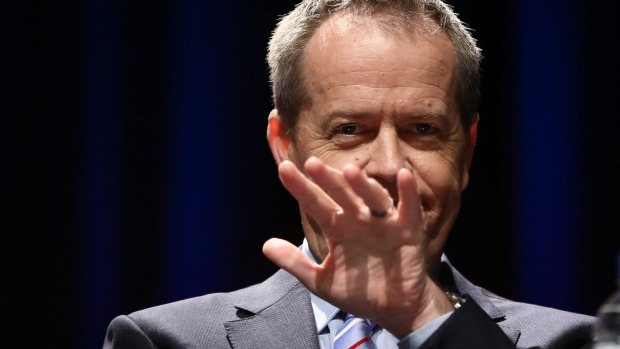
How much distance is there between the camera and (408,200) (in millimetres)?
1401

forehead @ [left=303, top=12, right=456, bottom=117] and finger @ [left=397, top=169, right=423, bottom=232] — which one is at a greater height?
forehead @ [left=303, top=12, right=456, bottom=117]

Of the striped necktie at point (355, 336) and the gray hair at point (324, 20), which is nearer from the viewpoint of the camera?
the striped necktie at point (355, 336)

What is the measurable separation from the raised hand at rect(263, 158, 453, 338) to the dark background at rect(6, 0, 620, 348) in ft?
4.12

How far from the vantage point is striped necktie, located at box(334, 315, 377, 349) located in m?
1.88

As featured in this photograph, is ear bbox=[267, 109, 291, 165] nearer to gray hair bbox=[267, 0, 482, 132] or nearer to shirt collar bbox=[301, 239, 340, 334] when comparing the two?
gray hair bbox=[267, 0, 482, 132]

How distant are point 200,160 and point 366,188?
1463 millimetres

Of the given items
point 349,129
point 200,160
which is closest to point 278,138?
point 349,129

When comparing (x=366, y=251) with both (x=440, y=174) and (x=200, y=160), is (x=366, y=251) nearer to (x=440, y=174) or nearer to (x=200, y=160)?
(x=440, y=174)

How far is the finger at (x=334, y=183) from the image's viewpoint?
4.51 feet

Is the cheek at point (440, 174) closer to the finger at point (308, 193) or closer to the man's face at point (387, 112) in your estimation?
the man's face at point (387, 112)

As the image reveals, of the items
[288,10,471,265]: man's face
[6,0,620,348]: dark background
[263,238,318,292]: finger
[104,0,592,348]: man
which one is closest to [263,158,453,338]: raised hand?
[263,238,318,292]: finger

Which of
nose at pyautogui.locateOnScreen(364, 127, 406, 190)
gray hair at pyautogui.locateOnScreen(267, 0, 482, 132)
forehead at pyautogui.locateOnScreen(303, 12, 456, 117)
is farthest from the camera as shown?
gray hair at pyautogui.locateOnScreen(267, 0, 482, 132)

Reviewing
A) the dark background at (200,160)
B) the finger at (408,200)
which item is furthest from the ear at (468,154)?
the finger at (408,200)

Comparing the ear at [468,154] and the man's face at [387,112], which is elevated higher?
the man's face at [387,112]
